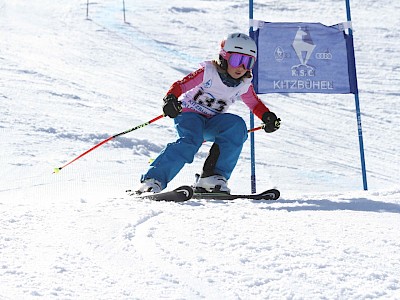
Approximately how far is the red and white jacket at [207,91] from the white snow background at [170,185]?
2.56 feet

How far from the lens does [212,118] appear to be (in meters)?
4.65

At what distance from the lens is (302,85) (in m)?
5.50

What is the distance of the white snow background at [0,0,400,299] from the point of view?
2.11m

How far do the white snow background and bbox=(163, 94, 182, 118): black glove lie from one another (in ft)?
2.17

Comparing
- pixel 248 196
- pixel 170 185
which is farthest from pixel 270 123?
pixel 170 185

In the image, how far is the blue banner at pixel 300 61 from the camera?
5480mm

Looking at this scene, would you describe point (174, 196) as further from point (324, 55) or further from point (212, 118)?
point (324, 55)

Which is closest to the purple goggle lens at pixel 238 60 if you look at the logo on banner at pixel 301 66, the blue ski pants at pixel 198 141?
the blue ski pants at pixel 198 141

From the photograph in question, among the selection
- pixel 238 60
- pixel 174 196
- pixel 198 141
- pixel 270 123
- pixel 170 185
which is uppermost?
pixel 238 60

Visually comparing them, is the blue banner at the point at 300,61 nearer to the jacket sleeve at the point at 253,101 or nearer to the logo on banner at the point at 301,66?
the logo on banner at the point at 301,66

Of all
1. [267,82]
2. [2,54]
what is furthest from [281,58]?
[2,54]

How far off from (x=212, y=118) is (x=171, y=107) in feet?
1.67

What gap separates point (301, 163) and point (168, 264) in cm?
621

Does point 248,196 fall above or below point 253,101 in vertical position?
below
